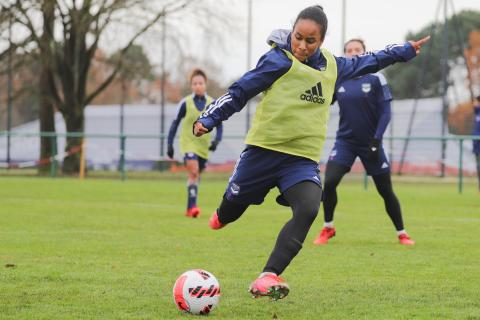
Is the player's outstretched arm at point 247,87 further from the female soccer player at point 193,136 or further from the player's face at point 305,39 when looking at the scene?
the female soccer player at point 193,136

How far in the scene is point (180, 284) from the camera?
220 inches

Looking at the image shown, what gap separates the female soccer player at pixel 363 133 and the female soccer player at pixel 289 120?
Answer: 3.26m

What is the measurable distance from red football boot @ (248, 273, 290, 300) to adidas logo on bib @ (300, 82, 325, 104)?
127 cm

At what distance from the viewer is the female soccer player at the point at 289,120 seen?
5918mm

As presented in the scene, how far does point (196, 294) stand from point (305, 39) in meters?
1.77

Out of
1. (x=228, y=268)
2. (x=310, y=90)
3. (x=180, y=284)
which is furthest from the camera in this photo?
(x=228, y=268)

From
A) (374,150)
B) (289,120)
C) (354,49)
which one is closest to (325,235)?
(374,150)

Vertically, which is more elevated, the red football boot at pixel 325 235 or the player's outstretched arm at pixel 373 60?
the player's outstretched arm at pixel 373 60

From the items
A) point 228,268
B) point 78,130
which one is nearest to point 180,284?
point 228,268

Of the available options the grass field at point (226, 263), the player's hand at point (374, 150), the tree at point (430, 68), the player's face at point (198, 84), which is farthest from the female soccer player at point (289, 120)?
the tree at point (430, 68)

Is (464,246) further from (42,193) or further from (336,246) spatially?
(42,193)

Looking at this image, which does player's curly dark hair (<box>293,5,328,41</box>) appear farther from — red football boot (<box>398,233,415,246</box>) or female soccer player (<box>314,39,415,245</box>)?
red football boot (<box>398,233,415,246</box>)

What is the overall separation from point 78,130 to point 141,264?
25.3 meters

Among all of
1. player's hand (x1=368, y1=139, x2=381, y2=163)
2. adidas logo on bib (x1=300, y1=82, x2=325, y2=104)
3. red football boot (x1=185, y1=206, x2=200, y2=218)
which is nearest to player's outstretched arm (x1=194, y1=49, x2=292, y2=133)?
adidas logo on bib (x1=300, y1=82, x2=325, y2=104)
